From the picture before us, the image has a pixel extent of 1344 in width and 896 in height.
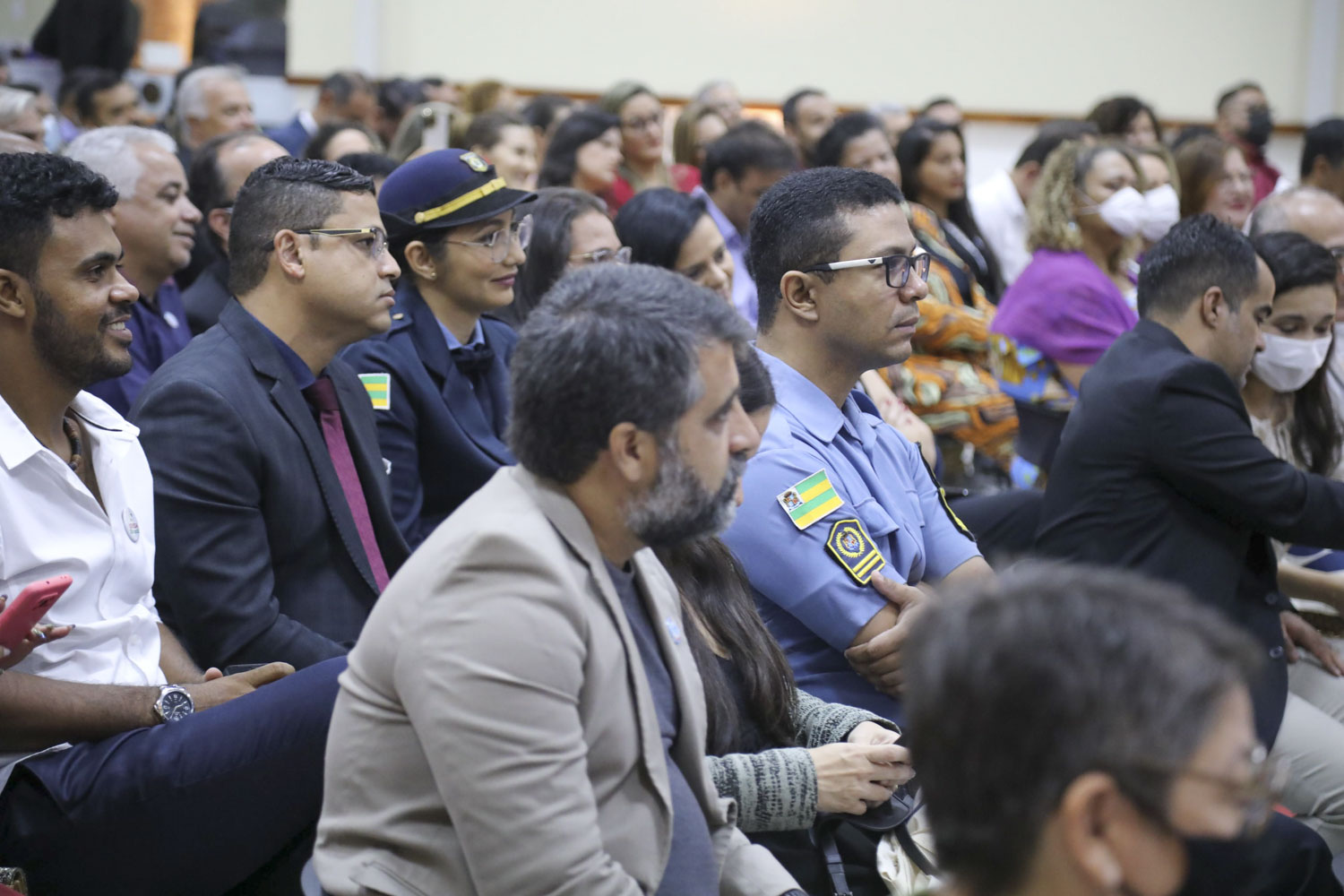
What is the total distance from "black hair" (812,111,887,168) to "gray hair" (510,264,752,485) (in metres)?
3.65

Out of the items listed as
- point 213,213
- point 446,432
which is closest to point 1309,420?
point 446,432

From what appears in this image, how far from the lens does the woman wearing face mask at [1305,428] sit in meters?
2.59

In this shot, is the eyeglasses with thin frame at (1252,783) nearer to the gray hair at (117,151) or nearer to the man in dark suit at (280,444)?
the man in dark suit at (280,444)

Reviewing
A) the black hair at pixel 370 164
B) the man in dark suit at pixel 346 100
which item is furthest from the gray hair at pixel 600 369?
the man in dark suit at pixel 346 100

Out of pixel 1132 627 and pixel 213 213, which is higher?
pixel 1132 627

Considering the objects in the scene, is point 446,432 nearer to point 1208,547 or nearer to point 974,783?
point 1208,547

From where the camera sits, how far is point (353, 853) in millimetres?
1358

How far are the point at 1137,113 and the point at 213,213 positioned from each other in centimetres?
453

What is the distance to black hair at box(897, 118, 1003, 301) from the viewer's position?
5.10 m

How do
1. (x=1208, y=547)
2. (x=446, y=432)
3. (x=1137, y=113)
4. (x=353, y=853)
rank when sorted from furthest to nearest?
(x=1137, y=113)
(x=446, y=432)
(x=1208, y=547)
(x=353, y=853)

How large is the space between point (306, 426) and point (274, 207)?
0.45 metres

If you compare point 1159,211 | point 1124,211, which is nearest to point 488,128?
point 1124,211

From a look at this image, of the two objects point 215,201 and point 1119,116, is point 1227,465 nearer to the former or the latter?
point 215,201

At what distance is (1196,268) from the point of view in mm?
2670
